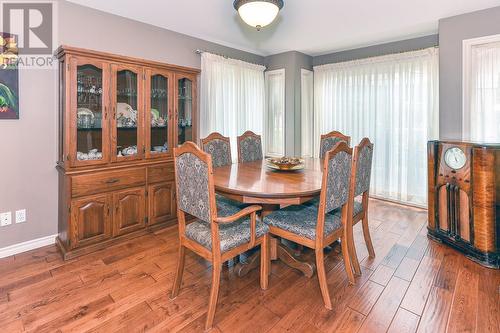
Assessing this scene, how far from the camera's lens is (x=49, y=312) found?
184cm

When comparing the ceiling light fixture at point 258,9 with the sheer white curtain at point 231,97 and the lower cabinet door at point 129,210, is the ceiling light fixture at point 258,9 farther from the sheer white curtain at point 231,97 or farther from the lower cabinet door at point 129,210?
the lower cabinet door at point 129,210

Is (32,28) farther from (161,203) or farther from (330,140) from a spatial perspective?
(330,140)

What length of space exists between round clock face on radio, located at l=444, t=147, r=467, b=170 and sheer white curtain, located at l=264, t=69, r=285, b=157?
2.46 metres

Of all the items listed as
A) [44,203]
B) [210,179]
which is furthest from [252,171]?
[44,203]

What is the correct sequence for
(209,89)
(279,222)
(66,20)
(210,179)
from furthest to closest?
(209,89), (66,20), (279,222), (210,179)

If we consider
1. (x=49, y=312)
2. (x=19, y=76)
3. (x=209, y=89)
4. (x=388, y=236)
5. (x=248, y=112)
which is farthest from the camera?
(x=248, y=112)

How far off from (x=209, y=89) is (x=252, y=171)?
72.5 inches

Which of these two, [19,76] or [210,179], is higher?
[19,76]

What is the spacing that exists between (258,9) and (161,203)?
2238 mm

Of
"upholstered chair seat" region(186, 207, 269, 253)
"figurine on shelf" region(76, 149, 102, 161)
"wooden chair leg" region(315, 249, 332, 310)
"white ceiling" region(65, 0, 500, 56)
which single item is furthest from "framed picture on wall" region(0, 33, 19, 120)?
"wooden chair leg" region(315, 249, 332, 310)

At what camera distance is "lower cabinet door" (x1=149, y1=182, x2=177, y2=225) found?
125 inches

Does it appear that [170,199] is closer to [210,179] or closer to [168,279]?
[168,279]

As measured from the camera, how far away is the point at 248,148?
347cm

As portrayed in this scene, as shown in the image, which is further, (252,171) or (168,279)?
(252,171)
